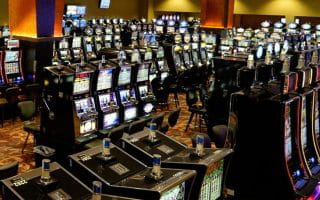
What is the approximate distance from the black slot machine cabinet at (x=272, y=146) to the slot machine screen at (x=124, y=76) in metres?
3.16

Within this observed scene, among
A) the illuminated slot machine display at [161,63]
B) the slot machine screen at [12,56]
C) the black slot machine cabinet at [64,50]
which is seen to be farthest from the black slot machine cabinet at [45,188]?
the black slot machine cabinet at [64,50]

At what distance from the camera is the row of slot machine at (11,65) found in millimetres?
10227

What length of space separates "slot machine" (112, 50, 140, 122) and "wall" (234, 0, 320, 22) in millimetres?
17547

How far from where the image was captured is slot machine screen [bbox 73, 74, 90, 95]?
283 inches

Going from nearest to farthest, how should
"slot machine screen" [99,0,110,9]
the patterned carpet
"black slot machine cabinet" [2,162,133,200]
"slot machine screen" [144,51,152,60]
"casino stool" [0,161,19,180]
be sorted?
1. "black slot machine cabinet" [2,162,133,200]
2. "casino stool" [0,161,19,180]
3. the patterned carpet
4. "slot machine screen" [144,51,152,60]
5. "slot machine screen" [99,0,110,9]

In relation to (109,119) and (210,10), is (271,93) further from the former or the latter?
(210,10)

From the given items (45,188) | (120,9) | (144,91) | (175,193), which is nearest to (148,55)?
(144,91)

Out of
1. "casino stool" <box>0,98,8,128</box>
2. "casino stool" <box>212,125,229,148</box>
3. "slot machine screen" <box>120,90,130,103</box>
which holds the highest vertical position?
"slot machine screen" <box>120,90,130,103</box>

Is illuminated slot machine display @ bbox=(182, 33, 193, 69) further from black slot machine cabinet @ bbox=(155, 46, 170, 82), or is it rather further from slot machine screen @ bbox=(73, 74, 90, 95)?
slot machine screen @ bbox=(73, 74, 90, 95)

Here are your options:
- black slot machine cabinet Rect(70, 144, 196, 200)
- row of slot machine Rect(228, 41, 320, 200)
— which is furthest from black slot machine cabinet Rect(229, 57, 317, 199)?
black slot machine cabinet Rect(70, 144, 196, 200)

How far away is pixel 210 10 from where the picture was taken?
A: 53.7ft

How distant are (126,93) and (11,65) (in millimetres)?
3460

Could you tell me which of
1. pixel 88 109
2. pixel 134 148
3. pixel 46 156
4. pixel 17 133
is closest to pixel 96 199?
pixel 134 148

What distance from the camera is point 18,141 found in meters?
8.48
